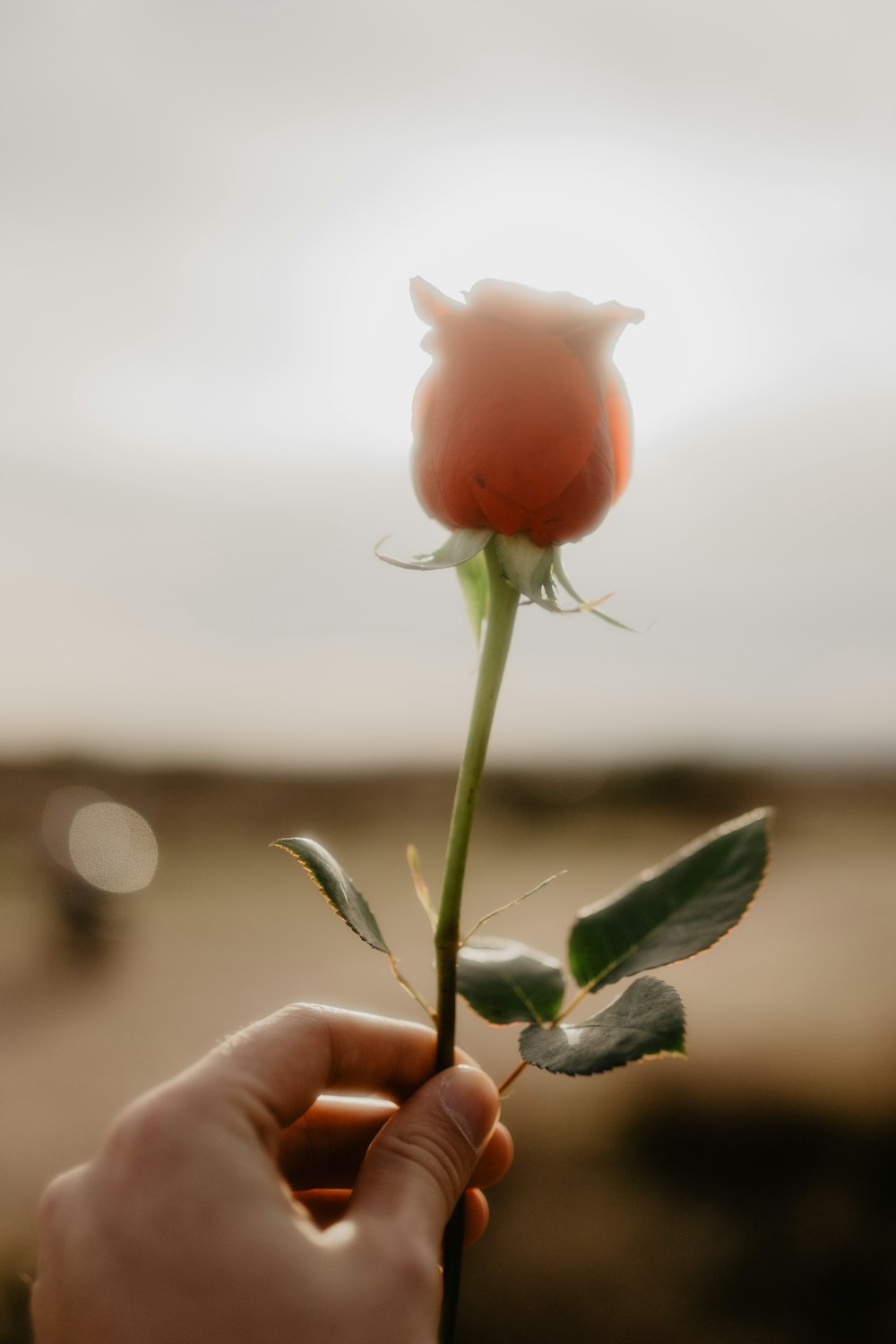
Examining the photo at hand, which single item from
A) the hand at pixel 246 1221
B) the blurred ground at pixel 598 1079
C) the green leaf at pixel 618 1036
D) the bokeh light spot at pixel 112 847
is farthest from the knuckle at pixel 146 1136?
the bokeh light spot at pixel 112 847

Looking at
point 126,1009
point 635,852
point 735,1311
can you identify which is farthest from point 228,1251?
point 635,852

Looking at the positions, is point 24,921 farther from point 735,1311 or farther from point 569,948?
point 569,948

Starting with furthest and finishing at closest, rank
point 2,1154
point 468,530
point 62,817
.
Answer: point 62,817 < point 2,1154 < point 468,530

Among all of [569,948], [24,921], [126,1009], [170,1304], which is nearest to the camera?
[170,1304]

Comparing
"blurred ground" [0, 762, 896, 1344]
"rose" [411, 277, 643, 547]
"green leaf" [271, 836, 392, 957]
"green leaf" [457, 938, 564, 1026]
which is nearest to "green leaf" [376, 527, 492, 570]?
"rose" [411, 277, 643, 547]

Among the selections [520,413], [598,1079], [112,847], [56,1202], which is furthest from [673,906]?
[112,847]

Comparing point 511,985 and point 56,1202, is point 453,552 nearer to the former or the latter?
point 511,985

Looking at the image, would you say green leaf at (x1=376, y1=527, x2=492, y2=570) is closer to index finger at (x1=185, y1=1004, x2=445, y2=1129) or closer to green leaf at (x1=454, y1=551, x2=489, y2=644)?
green leaf at (x1=454, y1=551, x2=489, y2=644)
